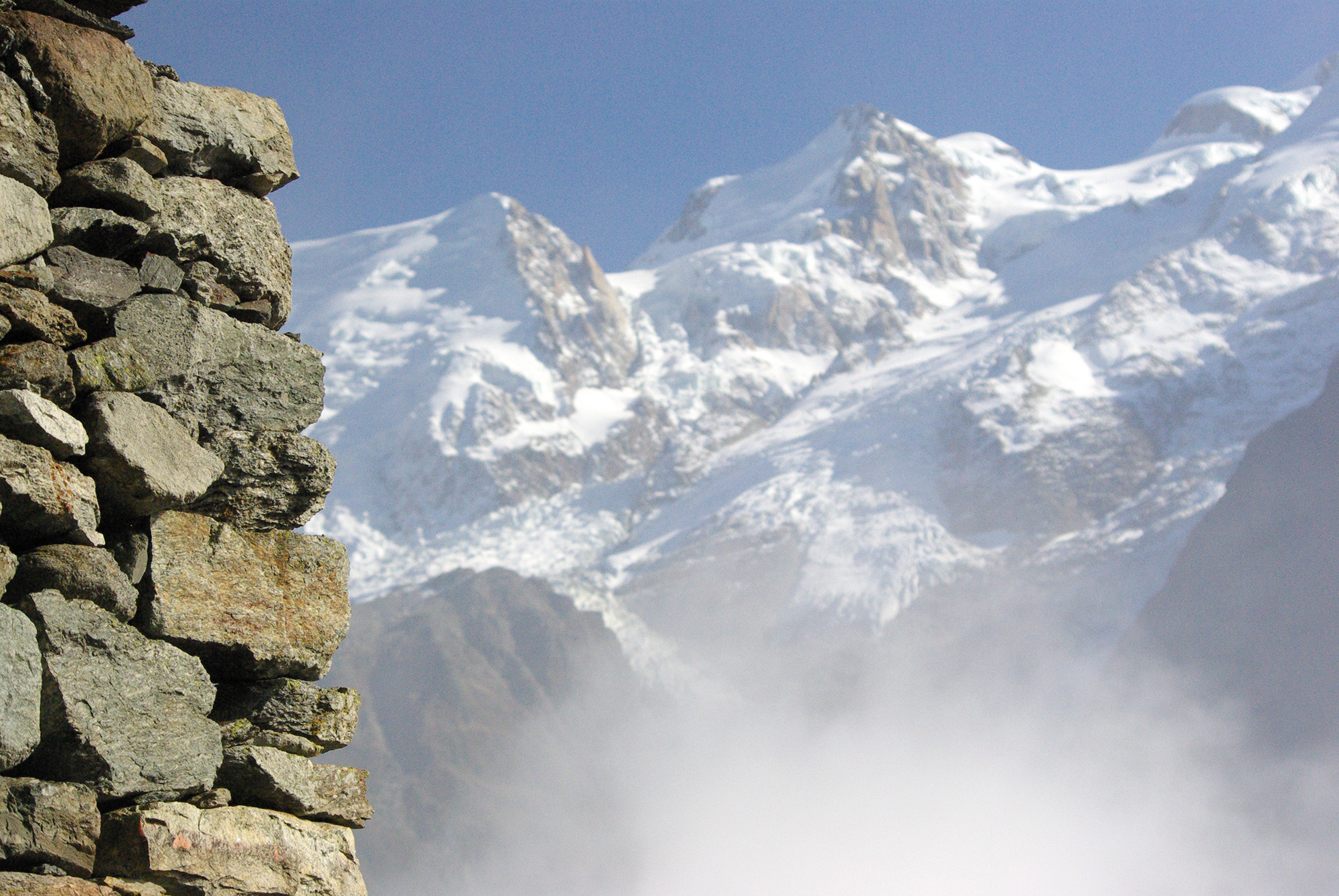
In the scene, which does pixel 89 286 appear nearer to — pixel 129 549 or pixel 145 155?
pixel 145 155

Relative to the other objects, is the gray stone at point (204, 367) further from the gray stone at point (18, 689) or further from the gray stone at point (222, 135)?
the gray stone at point (18, 689)

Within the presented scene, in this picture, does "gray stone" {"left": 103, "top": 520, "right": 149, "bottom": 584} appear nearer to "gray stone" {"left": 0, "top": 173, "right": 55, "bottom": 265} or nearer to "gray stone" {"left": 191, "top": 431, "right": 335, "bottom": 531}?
"gray stone" {"left": 191, "top": 431, "right": 335, "bottom": 531}

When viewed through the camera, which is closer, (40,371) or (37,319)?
(40,371)

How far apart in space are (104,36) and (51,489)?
2.54 metres

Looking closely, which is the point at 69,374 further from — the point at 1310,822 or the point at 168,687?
the point at 1310,822

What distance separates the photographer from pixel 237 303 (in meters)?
8.46

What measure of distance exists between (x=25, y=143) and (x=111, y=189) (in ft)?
1.75

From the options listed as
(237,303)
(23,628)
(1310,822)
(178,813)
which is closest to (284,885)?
(178,813)

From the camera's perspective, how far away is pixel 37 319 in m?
7.00

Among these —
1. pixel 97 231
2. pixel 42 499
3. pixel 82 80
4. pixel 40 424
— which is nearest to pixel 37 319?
pixel 40 424

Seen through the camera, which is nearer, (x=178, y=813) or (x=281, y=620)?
(x=178, y=813)

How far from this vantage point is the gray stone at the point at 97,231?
738 cm

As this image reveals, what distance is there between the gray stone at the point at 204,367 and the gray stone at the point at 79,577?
0.84m

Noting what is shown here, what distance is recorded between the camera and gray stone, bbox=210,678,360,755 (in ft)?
25.4
